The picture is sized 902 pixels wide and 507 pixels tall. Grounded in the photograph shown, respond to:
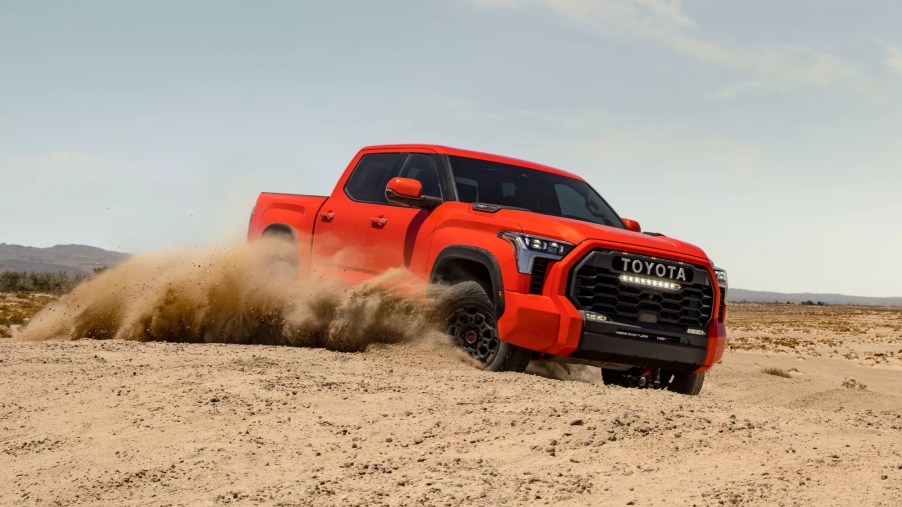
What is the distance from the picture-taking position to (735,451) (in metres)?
4.69

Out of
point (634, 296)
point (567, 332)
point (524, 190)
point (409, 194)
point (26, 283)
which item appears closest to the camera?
point (567, 332)

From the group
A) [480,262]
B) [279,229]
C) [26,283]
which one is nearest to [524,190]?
[480,262]

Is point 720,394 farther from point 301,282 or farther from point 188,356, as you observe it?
point 188,356

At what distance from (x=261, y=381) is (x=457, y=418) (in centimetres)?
182

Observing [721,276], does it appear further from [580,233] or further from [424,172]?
[424,172]

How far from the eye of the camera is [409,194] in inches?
307

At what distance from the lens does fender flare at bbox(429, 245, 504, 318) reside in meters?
7.31

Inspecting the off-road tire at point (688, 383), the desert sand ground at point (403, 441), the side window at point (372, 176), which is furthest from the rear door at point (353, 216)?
the off-road tire at point (688, 383)

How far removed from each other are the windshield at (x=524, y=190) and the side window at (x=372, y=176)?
84 centimetres

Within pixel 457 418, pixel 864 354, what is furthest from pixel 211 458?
pixel 864 354

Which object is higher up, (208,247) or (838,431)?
(208,247)

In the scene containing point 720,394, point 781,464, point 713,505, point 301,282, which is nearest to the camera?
point 713,505

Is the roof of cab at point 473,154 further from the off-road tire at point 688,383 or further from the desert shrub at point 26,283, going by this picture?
the desert shrub at point 26,283

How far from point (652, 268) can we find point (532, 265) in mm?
998
